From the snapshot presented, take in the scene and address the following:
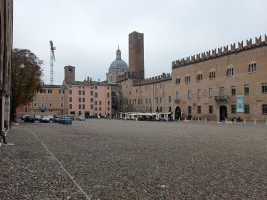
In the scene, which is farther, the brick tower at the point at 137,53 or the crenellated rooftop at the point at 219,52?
the brick tower at the point at 137,53

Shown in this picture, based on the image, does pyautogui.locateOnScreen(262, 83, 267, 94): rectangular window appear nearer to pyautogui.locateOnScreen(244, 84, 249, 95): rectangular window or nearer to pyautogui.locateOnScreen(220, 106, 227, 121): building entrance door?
pyautogui.locateOnScreen(244, 84, 249, 95): rectangular window

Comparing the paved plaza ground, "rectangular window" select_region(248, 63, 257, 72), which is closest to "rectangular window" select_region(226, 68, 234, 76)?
"rectangular window" select_region(248, 63, 257, 72)

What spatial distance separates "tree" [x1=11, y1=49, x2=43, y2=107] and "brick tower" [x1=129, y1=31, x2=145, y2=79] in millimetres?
47018

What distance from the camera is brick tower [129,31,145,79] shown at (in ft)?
265

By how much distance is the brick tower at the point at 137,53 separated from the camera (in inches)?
3184

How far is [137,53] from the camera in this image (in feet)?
267

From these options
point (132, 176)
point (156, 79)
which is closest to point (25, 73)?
point (132, 176)

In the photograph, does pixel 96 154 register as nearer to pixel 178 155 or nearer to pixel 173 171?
pixel 178 155

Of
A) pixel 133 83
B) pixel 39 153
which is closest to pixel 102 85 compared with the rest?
pixel 133 83

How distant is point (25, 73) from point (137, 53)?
171 ft

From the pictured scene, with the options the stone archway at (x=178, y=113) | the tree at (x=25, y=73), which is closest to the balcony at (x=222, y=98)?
the stone archway at (x=178, y=113)

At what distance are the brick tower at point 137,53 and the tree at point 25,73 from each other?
47018 millimetres

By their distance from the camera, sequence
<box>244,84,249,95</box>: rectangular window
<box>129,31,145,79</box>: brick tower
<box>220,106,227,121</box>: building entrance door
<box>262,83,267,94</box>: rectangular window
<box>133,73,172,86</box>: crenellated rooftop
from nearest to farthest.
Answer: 1. <box>262,83,267,94</box>: rectangular window
2. <box>244,84,249,95</box>: rectangular window
3. <box>220,106,227,121</box>: building entrance door
4. <box>133,73,172,86</box>: crenellated rooftop
5. <box>129,31,145,79</box>: brick tower

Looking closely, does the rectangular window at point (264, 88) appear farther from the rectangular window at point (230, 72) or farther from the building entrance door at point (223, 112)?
the building entrance door at point (223, 112)
